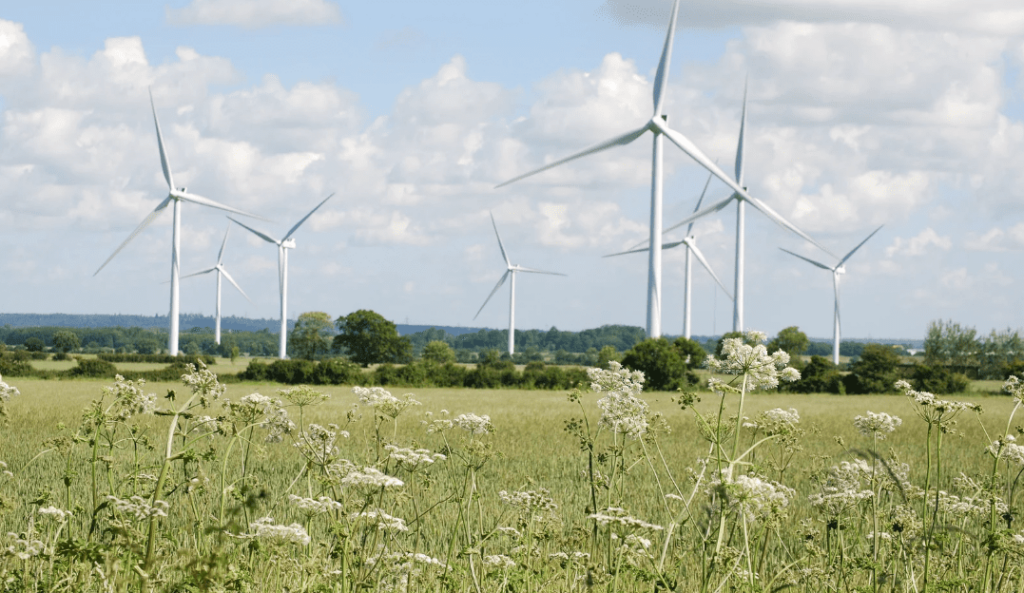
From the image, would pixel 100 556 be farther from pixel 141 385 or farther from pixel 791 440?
pixel 791 440

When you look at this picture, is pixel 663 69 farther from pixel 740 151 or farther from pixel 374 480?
pixel 374 480

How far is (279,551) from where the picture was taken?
572cm

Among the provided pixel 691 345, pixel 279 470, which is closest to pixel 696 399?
pixel 279 470

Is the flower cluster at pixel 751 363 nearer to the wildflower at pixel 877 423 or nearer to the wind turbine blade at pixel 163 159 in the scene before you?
the wildflower at pixel 877 423

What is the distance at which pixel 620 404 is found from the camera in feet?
27.7

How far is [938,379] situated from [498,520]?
93514mm

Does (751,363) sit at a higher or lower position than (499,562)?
higher

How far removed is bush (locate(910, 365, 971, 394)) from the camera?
89.3 m

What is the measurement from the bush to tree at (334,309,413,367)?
220 feet

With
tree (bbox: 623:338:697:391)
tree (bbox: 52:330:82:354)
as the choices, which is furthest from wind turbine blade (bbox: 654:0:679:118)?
tree (bbox: 52:330:82:354)

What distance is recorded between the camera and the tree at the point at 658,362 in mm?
80375

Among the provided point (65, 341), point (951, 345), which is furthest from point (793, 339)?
point (65, 341)

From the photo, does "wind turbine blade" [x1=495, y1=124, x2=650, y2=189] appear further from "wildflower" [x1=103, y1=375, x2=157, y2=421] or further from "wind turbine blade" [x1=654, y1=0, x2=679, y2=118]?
"wildflower" [x1=103, y1=375, x2=157, y2=421]

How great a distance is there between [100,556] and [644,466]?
21314 millimetres
